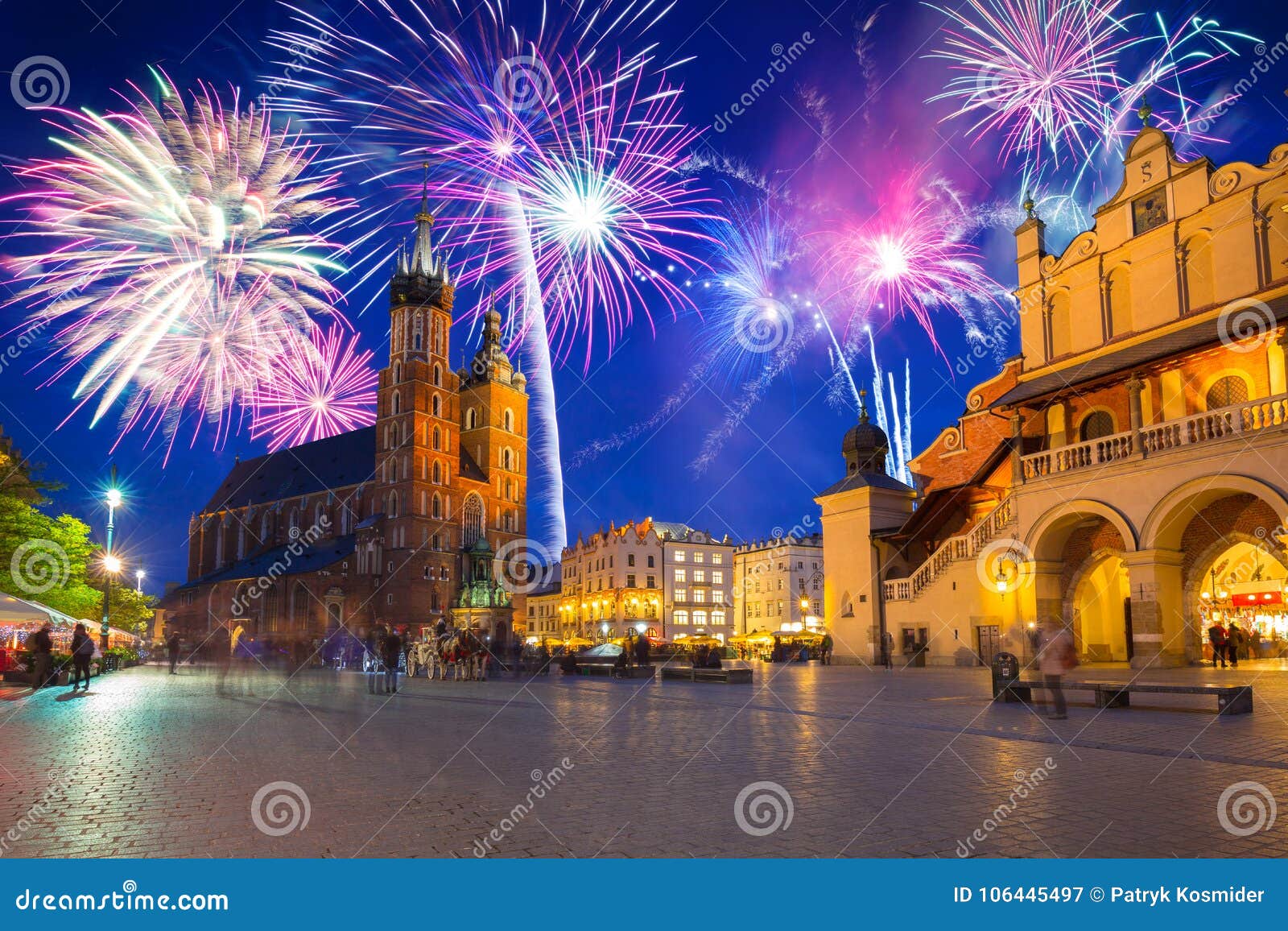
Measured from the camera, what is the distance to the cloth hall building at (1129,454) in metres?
24.1

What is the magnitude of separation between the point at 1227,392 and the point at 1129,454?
470cm

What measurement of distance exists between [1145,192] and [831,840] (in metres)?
31.5

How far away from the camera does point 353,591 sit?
254ft

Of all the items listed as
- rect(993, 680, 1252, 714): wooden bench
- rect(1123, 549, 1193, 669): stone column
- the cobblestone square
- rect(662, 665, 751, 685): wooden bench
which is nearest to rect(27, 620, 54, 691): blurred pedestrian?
the cobblestone square

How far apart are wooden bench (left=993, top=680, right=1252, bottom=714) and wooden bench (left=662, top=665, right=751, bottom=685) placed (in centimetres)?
995

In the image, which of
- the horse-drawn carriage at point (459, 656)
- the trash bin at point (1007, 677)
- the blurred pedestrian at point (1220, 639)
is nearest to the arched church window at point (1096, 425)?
the blurred pedestrian at point (1220, 639)

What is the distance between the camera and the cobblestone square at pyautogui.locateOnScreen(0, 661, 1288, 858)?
231 inches

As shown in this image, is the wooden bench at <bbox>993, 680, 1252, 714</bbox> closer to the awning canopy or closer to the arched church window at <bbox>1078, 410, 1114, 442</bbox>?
the arched church window at <bbox>1078, 410, 1114, 442</bbox>

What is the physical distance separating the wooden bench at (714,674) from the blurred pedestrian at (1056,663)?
40.0 ft

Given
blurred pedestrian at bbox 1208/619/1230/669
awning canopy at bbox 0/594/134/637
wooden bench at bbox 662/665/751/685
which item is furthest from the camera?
wooden bench at bbox 662/665/751/685

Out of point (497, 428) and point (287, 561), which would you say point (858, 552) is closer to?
point (497, 428)

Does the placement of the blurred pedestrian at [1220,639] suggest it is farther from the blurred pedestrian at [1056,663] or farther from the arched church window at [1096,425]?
the blurred pedestrian at [1056,663]

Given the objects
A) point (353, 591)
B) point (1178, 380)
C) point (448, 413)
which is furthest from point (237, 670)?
point (448, 413)

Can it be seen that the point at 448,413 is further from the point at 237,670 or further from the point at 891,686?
the point at 891,686
